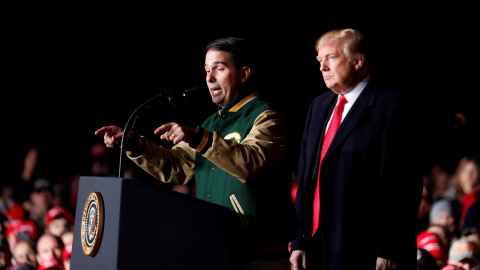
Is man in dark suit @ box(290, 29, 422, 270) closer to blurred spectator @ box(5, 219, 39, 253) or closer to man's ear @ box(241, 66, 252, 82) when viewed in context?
man's ear @ box(241, 66, 252, 82)

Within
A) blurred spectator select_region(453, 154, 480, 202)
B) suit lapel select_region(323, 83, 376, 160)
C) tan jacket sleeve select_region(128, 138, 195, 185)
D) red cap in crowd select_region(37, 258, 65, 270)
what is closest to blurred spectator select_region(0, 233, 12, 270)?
red cap in crowd select_region(37, 258, 65, 270)

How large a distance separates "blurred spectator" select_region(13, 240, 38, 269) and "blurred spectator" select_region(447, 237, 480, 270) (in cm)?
291

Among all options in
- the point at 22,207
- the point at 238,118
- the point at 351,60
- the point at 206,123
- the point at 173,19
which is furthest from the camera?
the point at 173,19

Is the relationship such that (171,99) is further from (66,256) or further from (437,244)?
(437,244)

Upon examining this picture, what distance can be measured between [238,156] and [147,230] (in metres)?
0.39

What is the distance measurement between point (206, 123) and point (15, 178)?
16.8 ft

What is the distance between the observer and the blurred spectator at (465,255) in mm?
3348

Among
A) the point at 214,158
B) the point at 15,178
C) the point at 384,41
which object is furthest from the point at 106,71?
the point at 214,158

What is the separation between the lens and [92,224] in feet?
6.15

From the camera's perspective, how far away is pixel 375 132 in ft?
5.74

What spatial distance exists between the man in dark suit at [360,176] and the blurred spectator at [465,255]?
1.86m

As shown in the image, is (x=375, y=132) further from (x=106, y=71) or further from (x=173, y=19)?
(x=106, y=71)

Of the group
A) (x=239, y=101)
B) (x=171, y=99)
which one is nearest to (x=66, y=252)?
(x=239, y=101)

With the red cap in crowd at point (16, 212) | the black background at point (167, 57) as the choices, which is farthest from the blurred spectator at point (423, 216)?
the red cap in crowd at point (16, 212)
